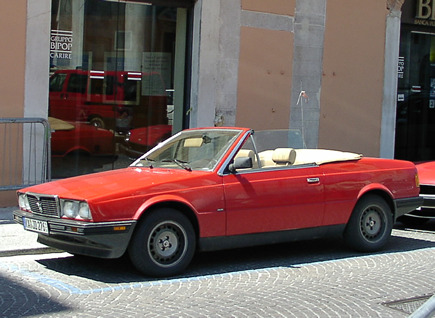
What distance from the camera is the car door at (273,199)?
7609mm

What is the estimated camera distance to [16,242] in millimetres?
8773

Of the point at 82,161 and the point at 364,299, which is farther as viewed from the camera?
the point at 82,161

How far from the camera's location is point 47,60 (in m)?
11.8

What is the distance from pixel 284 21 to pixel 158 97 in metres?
3.25

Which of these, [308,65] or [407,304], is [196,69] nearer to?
[308,65]

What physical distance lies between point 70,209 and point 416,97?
1285 cm

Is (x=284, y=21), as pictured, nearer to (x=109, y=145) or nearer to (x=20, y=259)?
(x=109, y=145)

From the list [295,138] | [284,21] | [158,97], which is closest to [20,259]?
[295,138]

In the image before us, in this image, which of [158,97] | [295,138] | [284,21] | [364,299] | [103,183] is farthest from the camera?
[284,21]

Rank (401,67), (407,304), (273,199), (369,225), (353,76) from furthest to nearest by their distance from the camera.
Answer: (401,67)
(353,76)
(369,225)
(273,199)
(407,304)

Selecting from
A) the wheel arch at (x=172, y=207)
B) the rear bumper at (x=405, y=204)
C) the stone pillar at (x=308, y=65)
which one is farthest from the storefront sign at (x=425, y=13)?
the wheel arch at (x=172, y=207)

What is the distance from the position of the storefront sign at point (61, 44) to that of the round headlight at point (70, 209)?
18.8 ft

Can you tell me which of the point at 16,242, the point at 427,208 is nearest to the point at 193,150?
the point at 16,242

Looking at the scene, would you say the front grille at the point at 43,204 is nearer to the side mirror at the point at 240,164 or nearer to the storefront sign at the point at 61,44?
the side mirror at the point at 240,164
